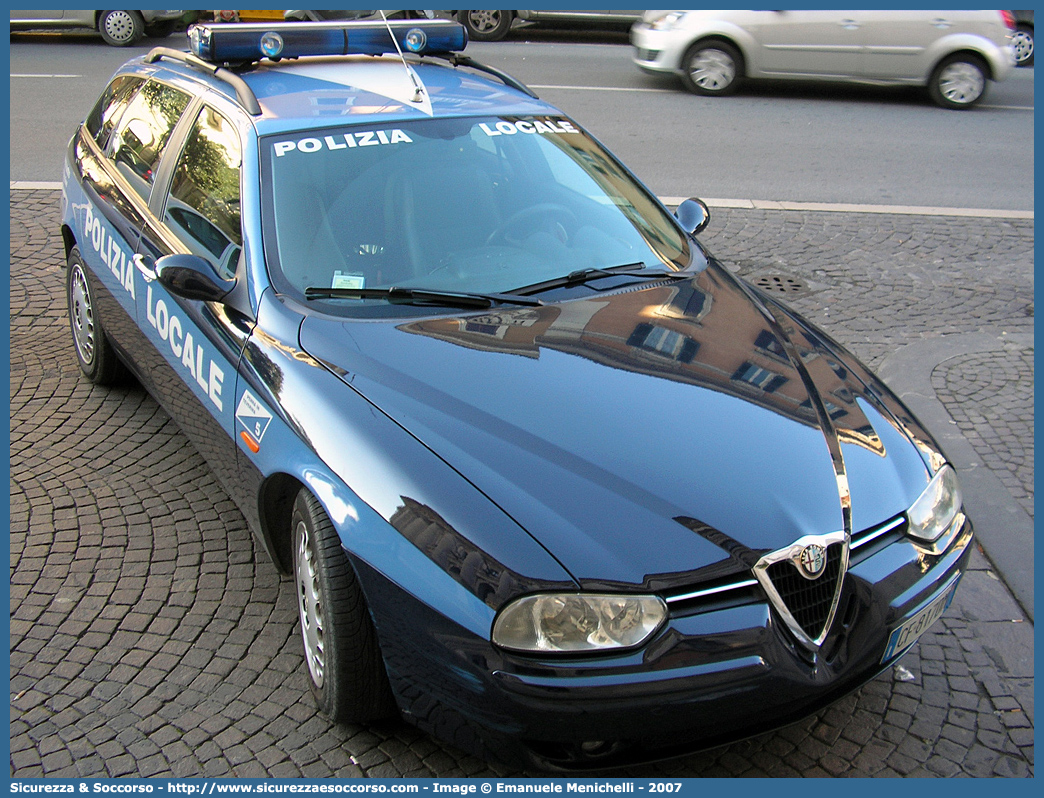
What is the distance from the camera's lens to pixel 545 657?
7.84ft

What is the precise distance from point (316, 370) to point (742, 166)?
7.29m

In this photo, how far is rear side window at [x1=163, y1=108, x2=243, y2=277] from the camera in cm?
360

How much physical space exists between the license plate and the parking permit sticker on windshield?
1.99m

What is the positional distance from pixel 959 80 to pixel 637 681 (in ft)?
39.0

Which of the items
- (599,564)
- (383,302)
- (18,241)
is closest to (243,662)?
(383,302)

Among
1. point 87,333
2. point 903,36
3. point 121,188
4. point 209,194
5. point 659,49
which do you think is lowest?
point 87,333

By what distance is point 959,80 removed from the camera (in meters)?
12.1

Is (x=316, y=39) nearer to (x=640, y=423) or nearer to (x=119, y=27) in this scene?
(x=640, y=423)

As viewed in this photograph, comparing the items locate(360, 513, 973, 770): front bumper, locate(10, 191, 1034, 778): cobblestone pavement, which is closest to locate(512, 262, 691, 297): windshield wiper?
locate(360, 513, 973, 770): front bumper

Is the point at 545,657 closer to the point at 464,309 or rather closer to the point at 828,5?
the point at 464,309

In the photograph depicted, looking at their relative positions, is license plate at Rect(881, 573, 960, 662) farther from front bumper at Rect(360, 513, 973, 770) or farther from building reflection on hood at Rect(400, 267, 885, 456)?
building reflection on hood at Rect(400, 267, 885, 456)

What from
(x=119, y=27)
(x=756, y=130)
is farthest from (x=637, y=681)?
(x=119, y=27)

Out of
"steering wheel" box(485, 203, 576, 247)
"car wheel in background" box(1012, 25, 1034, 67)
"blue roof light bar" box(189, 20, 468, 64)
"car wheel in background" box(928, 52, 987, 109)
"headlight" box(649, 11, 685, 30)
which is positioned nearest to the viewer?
"steering wheel" box(485, 203, 576, 247)

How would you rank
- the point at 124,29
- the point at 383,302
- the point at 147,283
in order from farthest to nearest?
1. the point at 124,29
2. the point at 147,283
3. the point at 383,302
